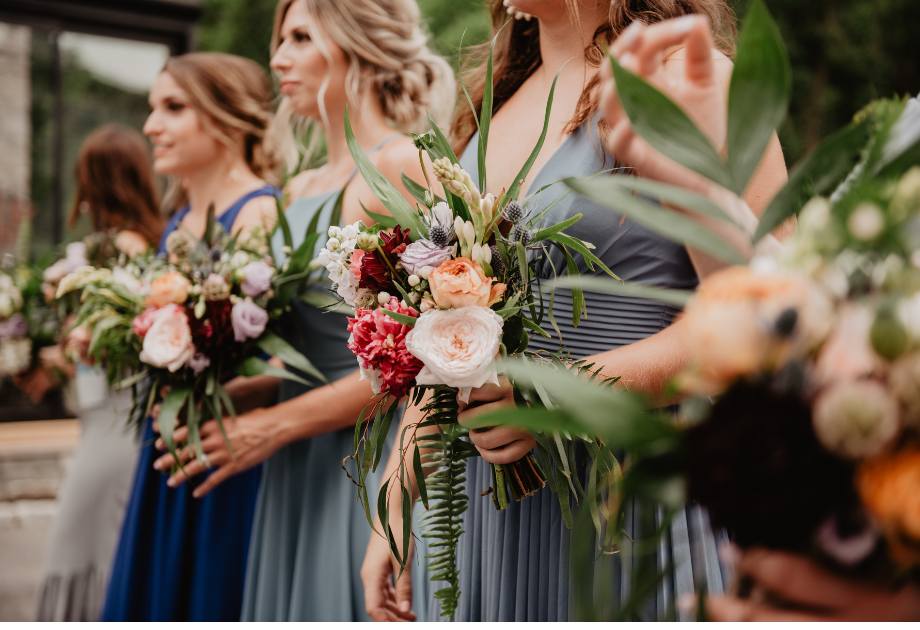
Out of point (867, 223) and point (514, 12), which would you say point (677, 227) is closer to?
point (867, 223)

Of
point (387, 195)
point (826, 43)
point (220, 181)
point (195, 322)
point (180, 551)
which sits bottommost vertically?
point (180, 551)

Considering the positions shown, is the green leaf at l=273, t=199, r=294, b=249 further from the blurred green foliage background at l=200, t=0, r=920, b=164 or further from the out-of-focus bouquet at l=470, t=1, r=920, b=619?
the blurred green foliage background at l=200, t=0, r=920, b=164

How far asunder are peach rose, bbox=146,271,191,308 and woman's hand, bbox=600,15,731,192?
1.54 metres

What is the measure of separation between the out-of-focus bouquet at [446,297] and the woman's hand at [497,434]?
1.2 inches

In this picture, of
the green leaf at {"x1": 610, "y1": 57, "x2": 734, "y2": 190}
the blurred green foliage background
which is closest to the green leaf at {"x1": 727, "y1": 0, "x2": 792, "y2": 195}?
the green leaf at {"x1": 610, "y1": 57, "x2": 734, "y2": 190}

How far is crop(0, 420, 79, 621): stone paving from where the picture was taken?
439cm

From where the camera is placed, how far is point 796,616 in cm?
60

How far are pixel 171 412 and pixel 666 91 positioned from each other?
1613 millimetres

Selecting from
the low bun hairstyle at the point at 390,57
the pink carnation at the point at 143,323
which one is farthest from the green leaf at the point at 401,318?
the low bun hairstyle at the point at 390,57

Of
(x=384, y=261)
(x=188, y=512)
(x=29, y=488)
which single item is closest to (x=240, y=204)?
(x=188, y=512)

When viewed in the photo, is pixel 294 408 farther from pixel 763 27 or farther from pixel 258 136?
pixel 763 27

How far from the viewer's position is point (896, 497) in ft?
1.75


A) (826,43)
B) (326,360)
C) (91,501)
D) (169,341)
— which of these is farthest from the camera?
(826,43)

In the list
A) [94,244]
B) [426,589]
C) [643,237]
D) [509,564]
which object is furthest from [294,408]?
[94,244]
